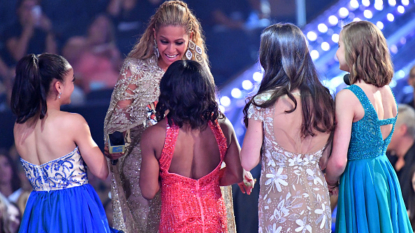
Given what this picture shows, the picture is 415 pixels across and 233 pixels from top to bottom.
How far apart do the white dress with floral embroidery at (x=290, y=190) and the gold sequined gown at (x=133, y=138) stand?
64cm

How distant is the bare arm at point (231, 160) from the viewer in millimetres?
2242

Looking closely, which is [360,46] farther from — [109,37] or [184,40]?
[109,37]

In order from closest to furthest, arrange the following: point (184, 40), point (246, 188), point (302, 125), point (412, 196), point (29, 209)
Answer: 1. point (302, 125)
2. point (29, 209)
3. point (246, 188)
4. point (184, 40)
5. point (412, 196)

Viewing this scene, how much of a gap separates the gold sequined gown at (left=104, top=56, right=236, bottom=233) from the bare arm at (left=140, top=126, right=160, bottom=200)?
0.64 metres

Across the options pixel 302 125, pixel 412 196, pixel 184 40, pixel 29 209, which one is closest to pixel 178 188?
pixel 302 125

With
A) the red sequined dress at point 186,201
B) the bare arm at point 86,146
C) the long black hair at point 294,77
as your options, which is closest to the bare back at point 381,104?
the long black hair at point 294,77

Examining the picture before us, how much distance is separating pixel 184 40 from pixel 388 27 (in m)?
2.68

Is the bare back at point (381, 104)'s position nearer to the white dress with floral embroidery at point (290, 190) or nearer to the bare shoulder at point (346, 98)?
the bare shoulder at point (346, 98)

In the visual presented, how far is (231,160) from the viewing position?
2.25m

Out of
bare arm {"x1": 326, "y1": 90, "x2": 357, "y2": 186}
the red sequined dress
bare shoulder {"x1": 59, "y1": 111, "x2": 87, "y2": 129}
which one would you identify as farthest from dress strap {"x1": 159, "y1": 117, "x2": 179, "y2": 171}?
bare arm {"x1": 326, "y1": 90, "x2": 357, "y2": 186}

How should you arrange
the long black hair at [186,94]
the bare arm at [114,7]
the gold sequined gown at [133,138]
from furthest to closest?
1. the bare arm at [114,7]
2. the gold sequined gown at [133,138]
3. the long black hair at [186,94]

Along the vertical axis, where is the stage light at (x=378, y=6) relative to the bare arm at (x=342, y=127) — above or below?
above

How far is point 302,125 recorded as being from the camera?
2047 millimetres

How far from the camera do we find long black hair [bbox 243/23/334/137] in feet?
6.72
